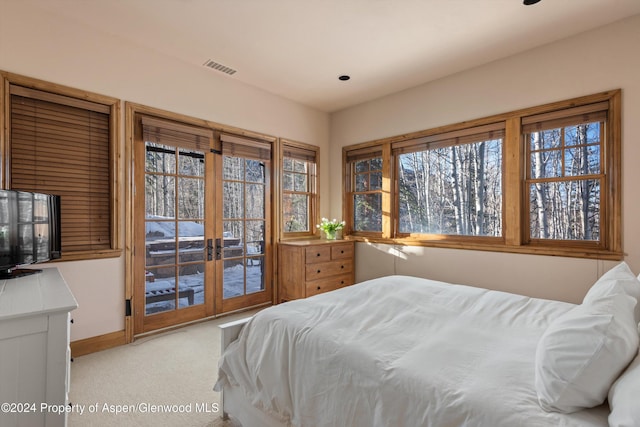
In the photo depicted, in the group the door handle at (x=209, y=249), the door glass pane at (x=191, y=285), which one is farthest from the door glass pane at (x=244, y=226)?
the door glass pane at (x=191, y=285)

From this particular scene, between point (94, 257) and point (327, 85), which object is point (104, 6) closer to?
point (94, 257)

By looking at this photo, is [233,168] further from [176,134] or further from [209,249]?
[209,249]

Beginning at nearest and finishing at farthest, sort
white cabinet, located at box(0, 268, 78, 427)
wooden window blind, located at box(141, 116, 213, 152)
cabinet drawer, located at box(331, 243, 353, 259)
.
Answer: white cabinet, located at box(0, 268, 78, 427) → wooden window blind, located at box(141, 116, 213, 152) → cabinet drawer, located at box(331, 243, 353, 259)

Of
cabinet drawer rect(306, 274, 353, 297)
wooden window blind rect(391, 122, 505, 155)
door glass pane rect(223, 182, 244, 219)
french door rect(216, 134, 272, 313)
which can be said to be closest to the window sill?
cabinet drawer rect(306, 274, 353, 297)

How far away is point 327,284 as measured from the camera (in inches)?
166

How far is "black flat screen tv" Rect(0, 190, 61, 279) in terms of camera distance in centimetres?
187

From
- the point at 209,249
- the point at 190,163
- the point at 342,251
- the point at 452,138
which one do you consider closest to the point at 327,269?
the point at 342,251

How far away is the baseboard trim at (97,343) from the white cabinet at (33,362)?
1.68 metres

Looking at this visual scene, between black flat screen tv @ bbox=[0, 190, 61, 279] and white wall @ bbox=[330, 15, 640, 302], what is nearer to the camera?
black flat screen tv @ bbox=[0, 190, 61, 279]

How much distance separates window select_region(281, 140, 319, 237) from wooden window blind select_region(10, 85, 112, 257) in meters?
2.12

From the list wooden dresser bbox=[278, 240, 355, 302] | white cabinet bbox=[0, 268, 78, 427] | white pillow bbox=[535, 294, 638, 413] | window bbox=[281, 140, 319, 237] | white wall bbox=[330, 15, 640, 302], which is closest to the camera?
white pillow bbox=[535, 294, 638, 413]

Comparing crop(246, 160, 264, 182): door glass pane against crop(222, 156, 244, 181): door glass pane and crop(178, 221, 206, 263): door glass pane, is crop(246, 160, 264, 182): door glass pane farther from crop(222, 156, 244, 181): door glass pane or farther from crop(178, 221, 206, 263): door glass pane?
crop(178, 221, 206, 263): door glass pane

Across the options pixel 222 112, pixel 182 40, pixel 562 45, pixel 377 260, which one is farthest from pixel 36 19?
pixel 562 45

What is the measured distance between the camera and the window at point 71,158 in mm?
Answer: 2498
